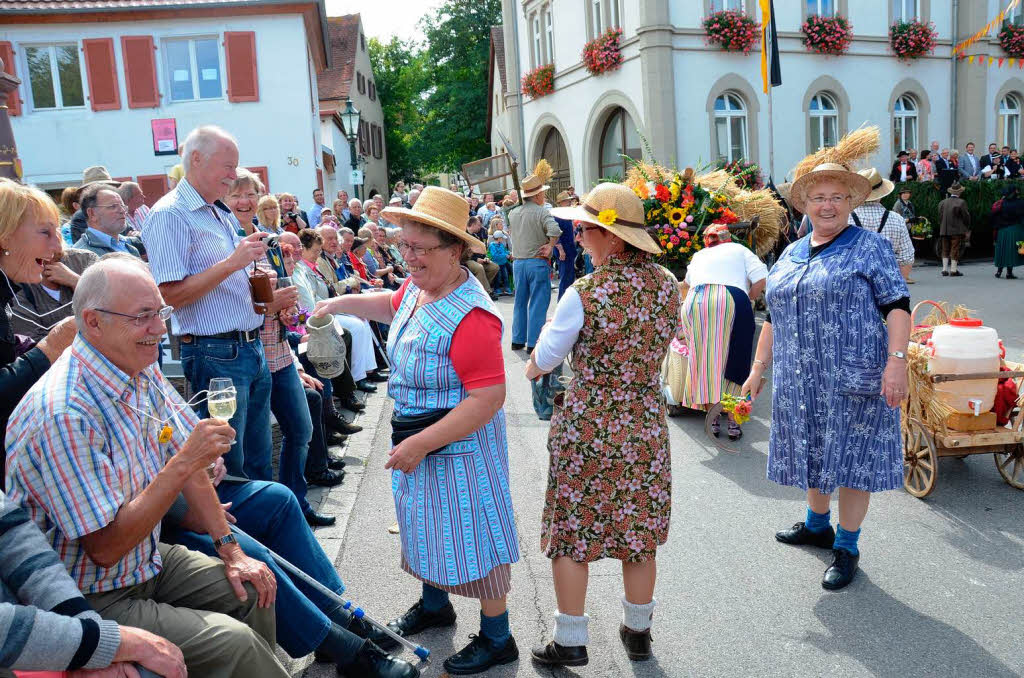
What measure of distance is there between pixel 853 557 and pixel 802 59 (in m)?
20.9

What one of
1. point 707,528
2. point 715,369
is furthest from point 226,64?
point 707,528

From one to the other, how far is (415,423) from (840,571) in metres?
2.30

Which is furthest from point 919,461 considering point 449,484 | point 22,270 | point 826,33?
point 826,33

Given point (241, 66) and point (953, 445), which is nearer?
point (953, 445)

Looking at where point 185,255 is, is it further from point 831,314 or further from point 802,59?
point 802,59

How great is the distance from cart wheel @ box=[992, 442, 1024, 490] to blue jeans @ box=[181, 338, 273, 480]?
14.5ft

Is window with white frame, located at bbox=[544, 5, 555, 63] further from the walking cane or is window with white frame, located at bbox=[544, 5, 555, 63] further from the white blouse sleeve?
the walking cane

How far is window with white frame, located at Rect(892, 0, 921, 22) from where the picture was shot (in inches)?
912

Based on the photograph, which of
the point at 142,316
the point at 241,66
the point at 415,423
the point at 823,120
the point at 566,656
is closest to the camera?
the point at 142,316

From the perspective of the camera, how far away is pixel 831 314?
398 centimetres

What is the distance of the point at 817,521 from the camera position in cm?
445

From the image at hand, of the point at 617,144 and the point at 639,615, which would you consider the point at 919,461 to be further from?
the point at 617,144

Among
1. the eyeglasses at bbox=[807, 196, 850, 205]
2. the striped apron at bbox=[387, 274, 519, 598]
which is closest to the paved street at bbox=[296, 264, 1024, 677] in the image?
the striped apron at bbox=[387, 274, 519, 598]

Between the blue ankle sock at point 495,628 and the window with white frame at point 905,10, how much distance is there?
24.6 metres
